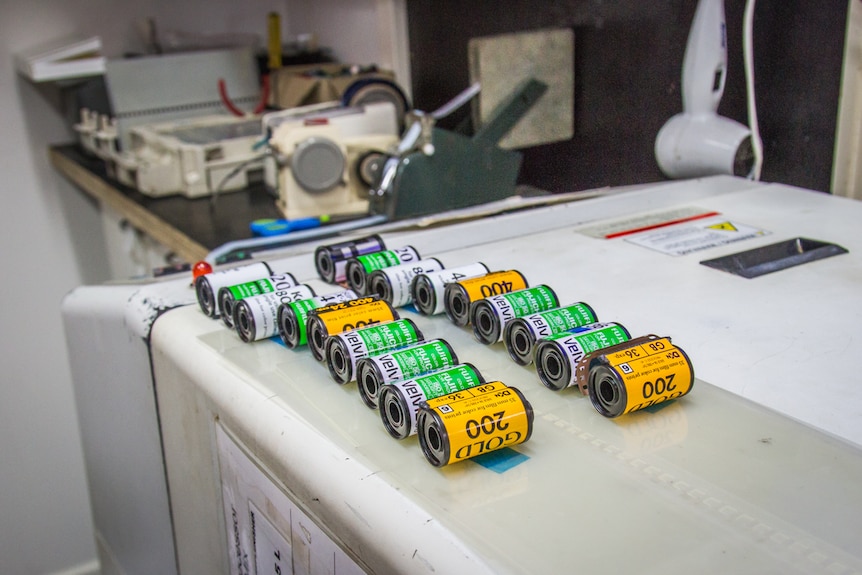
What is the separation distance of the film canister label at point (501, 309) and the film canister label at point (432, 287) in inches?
1.9

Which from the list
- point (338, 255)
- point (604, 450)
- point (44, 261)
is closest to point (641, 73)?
point (338, 255)

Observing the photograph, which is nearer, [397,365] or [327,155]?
[397,365]

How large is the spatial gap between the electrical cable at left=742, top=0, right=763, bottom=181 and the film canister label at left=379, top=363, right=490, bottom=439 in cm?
80

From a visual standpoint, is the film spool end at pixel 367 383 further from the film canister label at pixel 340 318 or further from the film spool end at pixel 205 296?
the film spool end at pixel 205 296

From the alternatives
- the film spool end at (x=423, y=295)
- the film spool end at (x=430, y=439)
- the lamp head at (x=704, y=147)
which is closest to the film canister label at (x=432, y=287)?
the film spool end at (x=423, y=295)

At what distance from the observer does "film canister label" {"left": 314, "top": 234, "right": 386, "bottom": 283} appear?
2.68 feet

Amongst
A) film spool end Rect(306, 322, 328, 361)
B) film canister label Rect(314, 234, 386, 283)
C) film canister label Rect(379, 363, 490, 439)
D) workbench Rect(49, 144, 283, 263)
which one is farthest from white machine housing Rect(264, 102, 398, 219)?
film canister label Rect(379, 363, 490, 439)

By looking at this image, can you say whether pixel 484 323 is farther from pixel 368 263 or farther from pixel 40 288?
pixel 40 288

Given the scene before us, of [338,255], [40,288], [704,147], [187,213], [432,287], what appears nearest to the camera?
[432,287]

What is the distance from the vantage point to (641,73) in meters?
1.49

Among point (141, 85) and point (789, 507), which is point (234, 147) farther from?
point (789, 507)

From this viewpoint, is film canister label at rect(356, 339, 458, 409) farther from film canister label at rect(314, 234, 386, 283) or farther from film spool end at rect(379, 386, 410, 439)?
film canister label at rect(314, 234, 386, 283)

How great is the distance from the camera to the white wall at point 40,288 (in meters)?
2.12

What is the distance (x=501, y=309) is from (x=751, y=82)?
80cm
